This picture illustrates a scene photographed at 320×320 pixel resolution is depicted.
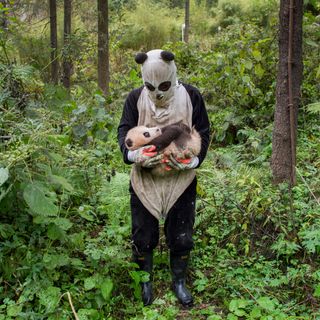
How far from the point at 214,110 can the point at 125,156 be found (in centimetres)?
444

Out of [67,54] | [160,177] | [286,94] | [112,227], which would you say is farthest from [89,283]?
[67,54]

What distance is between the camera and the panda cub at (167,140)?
288 centimetres

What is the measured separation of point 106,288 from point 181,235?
657 mm

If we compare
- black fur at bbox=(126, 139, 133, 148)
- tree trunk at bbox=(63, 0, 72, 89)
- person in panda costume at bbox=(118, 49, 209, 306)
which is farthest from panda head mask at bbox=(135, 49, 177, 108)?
tree trunk at bbox=(63, 0, 72, 89)

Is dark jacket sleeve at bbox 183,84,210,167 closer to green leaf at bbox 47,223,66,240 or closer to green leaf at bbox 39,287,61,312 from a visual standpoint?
green leaf at bbox 47,223,66,240

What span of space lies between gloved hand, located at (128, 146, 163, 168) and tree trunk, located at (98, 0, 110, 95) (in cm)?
603

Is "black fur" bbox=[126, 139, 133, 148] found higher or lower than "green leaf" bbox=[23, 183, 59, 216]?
higher

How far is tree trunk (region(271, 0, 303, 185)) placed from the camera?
377 centimetres

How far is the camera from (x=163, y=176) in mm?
3045

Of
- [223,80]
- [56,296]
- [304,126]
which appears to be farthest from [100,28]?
[56,296]

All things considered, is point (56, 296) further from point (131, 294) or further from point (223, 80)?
point (223, 80)

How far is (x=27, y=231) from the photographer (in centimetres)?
329

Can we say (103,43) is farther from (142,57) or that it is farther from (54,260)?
(54,260)

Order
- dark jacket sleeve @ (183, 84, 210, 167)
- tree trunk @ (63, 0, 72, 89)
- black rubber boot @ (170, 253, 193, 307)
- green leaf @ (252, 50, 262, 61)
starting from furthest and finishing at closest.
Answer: tree trunk @ (63, 0, 72, 89) < green leaf @ (252, 50, 262, 61) < black rubber boot @ (170, 253, 193, 307) < dark jacket sleeve @ (183, 84, 210, 167)
